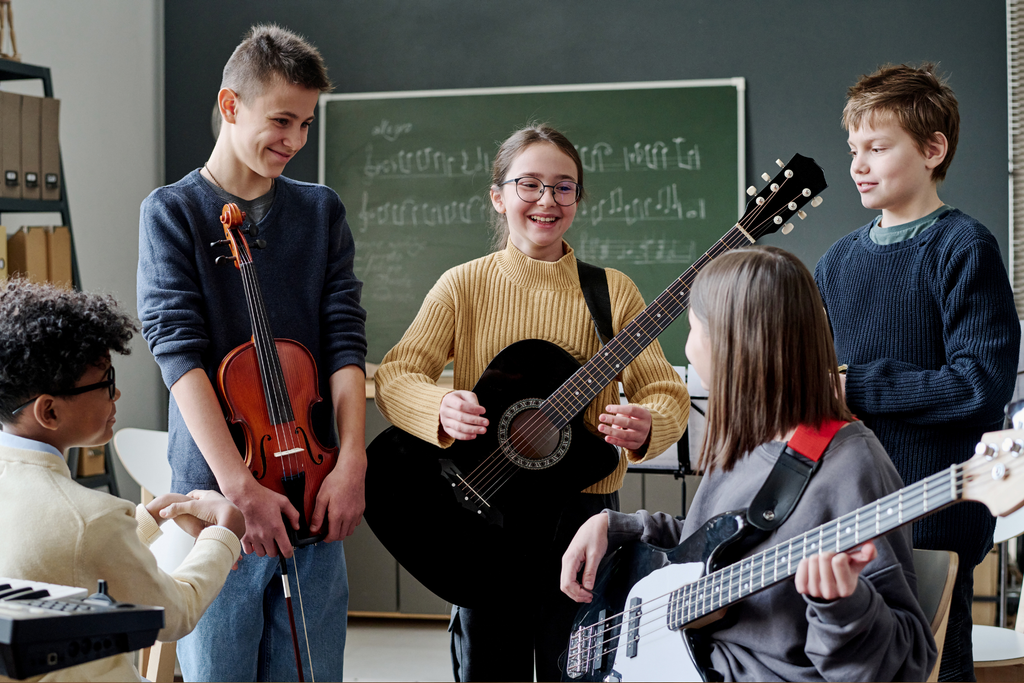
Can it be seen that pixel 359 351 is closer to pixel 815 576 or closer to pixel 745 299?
pixel 745 299

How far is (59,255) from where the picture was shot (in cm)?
323

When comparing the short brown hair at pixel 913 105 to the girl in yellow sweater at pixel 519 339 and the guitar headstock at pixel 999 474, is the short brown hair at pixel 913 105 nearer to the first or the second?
the girl in yellow sweater at pixel 519 339

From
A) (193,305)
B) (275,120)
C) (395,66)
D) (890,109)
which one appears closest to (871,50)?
(395,66)

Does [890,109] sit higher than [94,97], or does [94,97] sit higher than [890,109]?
[94,97]

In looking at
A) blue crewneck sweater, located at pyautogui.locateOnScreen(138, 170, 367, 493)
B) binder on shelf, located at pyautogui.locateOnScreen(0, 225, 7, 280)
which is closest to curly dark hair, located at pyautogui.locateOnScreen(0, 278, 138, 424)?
blue crewneck sweater, located at pyautogui.locateOnScreen(138, 170, 367, 493)

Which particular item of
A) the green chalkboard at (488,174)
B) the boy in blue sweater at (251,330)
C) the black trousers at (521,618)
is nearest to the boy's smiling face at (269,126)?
the boy in blue sweater at (251,330)

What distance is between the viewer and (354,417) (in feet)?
5.37

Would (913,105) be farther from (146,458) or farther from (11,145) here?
(11,145)

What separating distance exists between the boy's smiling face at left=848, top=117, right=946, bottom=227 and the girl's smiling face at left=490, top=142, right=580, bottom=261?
1.83ft

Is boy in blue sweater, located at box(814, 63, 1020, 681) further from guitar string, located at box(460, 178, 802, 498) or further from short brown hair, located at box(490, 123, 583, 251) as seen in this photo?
short brown hair, located at box(490, 123, 583, 251)

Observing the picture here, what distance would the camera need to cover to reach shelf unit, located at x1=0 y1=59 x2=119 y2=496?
3.06 metres

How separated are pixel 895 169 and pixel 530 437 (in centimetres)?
83

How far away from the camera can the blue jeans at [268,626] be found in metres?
1.55

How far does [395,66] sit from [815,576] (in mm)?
3618
